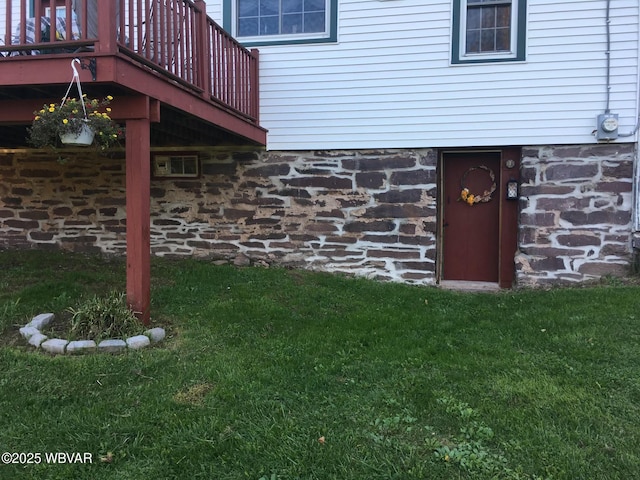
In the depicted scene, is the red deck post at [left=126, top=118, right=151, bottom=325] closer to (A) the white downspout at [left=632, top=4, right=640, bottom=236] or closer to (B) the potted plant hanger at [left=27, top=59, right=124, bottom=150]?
(B) the potted plant hanger at [left=27, top=59, right=124, bottom=150]

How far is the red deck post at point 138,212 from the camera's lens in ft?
13.3

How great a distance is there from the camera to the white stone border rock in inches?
144

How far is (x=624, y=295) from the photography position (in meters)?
4.97

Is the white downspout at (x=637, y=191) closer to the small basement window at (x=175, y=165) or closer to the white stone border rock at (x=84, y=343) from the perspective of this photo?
the white stone border rock at (x=84, y=343)

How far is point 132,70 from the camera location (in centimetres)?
381

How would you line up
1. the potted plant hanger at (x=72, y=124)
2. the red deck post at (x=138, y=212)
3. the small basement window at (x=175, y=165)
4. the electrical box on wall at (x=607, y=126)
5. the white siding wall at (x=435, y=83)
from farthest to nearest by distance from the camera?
1. the small basement window at (x=175, y=165)
2. the white siding wall at (x=435, y=83)
3. the electrical box on wall at (x=607, y=126)
4. the red deck post at (x=138, y=212)
5. the potted plant hanger at (x=72, y=124)

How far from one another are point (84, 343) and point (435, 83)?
5101 mm

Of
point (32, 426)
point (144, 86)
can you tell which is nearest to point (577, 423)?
point (32, 426)

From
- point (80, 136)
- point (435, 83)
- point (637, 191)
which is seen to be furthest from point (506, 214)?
point (80, 136)

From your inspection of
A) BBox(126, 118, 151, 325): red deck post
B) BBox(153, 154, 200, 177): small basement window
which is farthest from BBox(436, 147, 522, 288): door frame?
BBox(126, 118, 151, 325): red deck post

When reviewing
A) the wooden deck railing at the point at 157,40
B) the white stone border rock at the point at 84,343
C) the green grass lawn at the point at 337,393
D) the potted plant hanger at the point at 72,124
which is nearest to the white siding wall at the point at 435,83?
the wooden deck railing at the point at 157,40

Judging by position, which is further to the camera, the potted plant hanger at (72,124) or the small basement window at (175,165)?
the small basement window at (175,165)

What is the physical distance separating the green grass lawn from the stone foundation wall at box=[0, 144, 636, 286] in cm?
118

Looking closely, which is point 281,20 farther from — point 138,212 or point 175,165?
point 138,212
